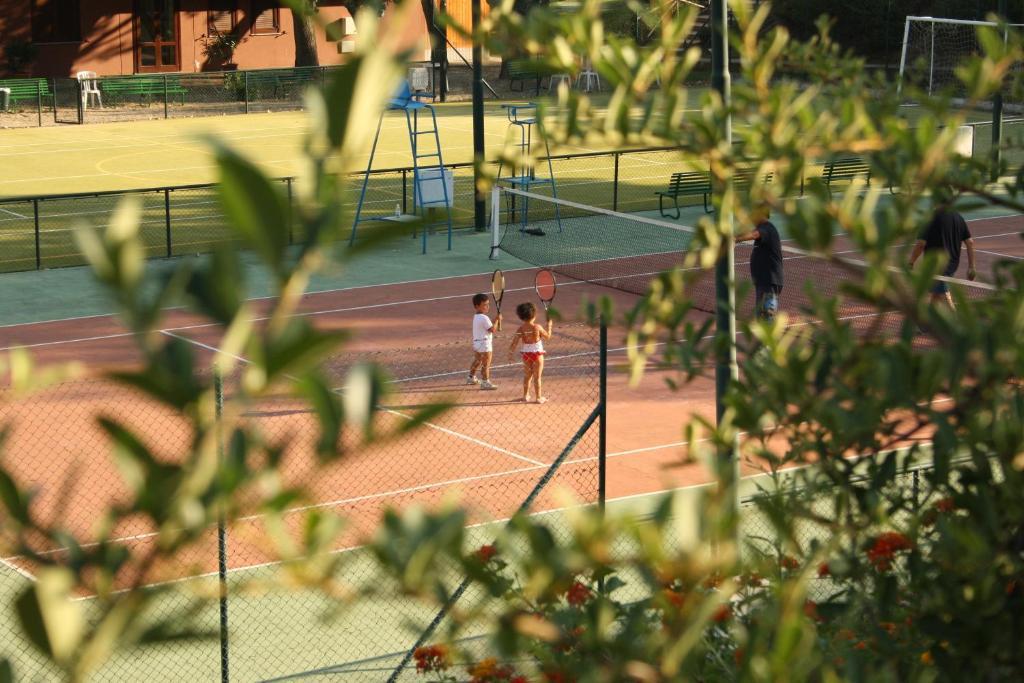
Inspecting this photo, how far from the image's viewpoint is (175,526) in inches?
55.9

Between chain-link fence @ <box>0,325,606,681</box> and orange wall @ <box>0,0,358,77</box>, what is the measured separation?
3321cm

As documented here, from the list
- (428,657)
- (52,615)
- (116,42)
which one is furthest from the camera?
(116,42)

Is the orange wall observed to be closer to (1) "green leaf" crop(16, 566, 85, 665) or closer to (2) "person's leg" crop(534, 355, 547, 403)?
(2) "person's leg" crop(534, 355, 547, 403)

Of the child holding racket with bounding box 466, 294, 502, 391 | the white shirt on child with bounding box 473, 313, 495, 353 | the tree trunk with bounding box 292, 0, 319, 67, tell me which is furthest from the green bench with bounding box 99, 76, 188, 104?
the white shirt on child with bounding box 473, 313, 495, 353

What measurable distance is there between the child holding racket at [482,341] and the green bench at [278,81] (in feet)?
107

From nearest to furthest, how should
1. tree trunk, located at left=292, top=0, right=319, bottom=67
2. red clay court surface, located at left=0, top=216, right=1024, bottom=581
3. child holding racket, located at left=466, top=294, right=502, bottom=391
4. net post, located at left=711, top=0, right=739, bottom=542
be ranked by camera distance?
net post, located at left=711, top=0, right=739, bottom=542, red clay court surface, located at left=0, top=216, right=1024, bottom=581, child holding racket, located at left=466, top=294, right=502, bottom=391, tree trunk, located at left=292, top=0, right=319, bottom=67

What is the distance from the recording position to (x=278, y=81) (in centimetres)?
4625

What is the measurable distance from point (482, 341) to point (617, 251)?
8248mm

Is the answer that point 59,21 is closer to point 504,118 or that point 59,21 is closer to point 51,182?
point 504,118

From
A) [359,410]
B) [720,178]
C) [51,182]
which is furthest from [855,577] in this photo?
[51,182]

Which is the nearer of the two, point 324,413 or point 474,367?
point 324,413

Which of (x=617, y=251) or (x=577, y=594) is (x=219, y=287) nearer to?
(x=577, y=594)

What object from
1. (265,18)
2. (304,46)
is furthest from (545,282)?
(265,18)

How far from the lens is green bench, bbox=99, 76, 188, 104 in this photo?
4272cm
